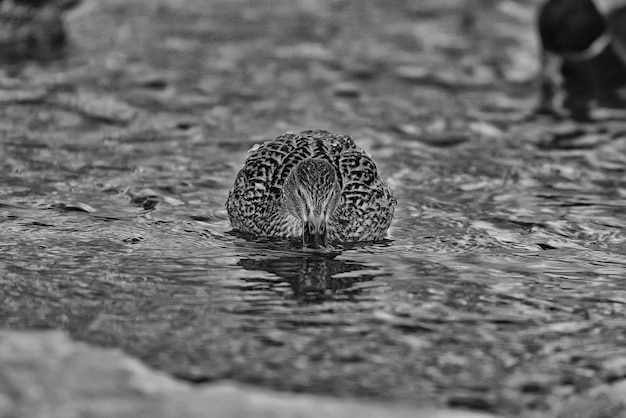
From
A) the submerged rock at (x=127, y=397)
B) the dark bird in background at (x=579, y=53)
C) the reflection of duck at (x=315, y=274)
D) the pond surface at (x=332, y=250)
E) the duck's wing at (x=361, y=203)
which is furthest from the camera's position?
the dark bird in background at (x=579, y=53)

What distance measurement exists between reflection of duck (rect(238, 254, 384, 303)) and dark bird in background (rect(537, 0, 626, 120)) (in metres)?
7.01

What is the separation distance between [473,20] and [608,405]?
459 inches

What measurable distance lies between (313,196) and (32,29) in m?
8.24

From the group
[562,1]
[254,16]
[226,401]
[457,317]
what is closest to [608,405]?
[457,317]

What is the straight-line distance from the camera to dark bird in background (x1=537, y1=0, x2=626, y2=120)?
15688mm

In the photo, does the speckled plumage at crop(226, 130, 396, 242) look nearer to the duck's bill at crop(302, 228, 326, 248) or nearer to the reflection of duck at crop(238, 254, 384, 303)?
the duck's bill at crop(302, 228, 326, 248)

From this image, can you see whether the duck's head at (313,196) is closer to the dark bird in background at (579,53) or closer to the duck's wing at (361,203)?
the duck's wing at (361,203)

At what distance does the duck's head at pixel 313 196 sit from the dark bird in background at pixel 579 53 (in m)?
6.49

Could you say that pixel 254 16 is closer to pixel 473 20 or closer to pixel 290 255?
pixel 473 20

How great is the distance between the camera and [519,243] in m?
9.55

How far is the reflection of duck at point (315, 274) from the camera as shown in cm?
835

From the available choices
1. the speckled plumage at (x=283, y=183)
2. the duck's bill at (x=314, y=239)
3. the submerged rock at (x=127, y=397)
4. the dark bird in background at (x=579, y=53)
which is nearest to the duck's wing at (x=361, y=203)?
the speckled plumage at (x=283, y=183)

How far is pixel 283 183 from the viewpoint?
9.98 metres

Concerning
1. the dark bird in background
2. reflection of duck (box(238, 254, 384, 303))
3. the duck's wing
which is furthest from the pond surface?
the dark bird in background
